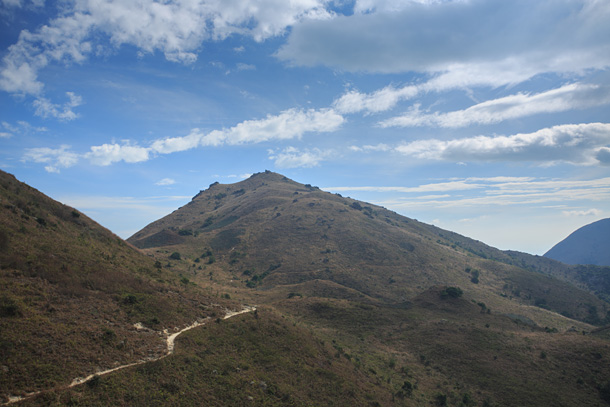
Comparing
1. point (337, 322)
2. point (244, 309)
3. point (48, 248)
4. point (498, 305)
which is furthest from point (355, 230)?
point (48, 248)

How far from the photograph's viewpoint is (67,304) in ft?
82.7

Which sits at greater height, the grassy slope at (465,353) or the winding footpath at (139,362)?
the winding footpath at (139,362)

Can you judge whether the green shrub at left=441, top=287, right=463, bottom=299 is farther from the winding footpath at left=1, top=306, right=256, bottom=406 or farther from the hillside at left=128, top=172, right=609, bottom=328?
the winding footpath at left=1, top=306, right=256, bottom=406

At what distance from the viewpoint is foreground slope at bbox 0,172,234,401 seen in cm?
1862

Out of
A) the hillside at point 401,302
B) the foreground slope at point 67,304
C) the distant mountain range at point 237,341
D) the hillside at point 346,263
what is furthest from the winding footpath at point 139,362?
the hillside at point 346,263

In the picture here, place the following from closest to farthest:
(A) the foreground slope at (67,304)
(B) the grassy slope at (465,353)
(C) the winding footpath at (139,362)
Result: (C) the winding footpath at (139,362), (A) the foreground slope at (67,304), (B) the grassy slope at (465,353)

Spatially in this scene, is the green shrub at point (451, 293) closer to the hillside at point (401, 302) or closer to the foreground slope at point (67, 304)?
the hillside at point (401, 302)

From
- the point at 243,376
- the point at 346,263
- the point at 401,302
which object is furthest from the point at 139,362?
the point at 346,263

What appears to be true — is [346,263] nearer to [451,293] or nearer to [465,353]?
[451,293]

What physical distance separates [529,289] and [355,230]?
64409mm

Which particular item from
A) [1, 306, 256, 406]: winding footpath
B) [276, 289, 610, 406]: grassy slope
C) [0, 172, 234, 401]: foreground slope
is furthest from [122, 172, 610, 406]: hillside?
[0, 172, 234, 401]: foreground slope

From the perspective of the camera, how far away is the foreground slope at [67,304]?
61.1ft

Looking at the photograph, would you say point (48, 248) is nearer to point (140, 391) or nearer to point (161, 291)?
point (161, 291)

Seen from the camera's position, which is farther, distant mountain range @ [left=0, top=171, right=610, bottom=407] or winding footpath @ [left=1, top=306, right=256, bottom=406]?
distant mountain range @ [left=0, top=171, right=610, bottom=407]
